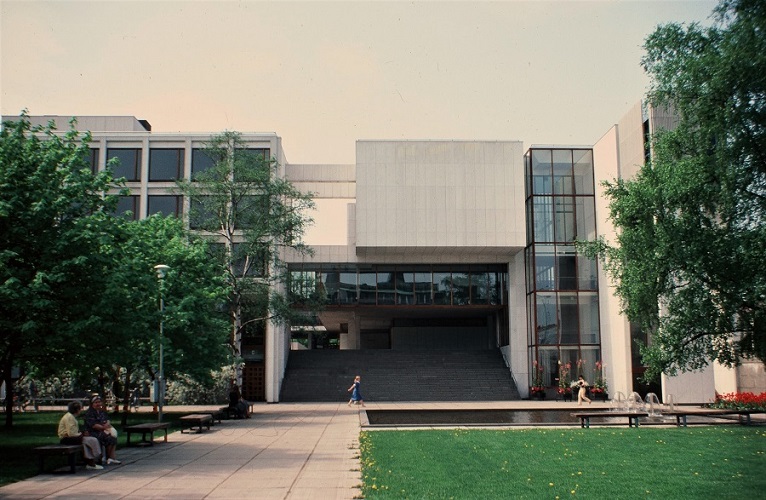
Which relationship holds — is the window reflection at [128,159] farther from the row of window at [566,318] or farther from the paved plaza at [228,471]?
the paved plaza at [228,471]

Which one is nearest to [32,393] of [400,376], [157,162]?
[157,162]

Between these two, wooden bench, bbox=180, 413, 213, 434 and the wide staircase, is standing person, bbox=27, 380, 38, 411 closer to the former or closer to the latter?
the wide staircase

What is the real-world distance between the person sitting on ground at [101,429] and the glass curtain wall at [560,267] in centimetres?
3040

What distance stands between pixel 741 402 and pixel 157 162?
109ft

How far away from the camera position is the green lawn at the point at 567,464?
37.5 feet

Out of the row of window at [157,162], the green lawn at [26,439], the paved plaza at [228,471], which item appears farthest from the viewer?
the row of window at [157,162]

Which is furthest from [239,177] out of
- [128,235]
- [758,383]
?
[758,383]

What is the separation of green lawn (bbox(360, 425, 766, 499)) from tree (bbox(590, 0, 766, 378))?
401cm

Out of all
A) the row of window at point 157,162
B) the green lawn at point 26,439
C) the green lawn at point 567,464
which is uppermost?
the row of window at point 157,162

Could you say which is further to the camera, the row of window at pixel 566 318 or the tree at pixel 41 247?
the row of window at pixel 566 318

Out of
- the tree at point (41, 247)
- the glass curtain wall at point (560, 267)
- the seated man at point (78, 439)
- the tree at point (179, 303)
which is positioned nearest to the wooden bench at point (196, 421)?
the tree at point (179, 303)

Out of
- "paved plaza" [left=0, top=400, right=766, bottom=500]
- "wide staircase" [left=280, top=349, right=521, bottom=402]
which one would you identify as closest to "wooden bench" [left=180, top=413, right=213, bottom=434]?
"paved plaza" [left=0, top=400, right=766, bottom=500]

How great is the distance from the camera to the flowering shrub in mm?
30431

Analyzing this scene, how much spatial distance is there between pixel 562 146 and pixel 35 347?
1329 inches
